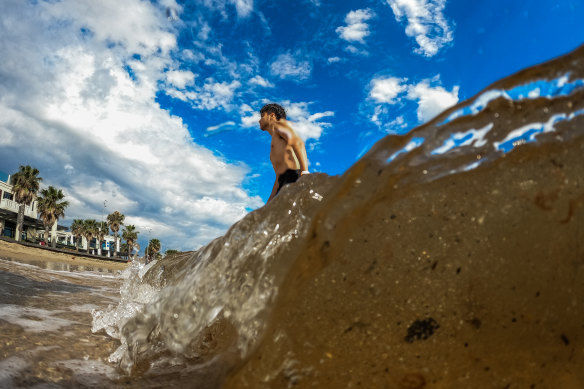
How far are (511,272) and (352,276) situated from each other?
57 centimetres

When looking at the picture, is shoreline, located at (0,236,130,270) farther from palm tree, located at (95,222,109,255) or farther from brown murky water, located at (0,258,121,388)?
brown murky water, located at (0,258,121,388)

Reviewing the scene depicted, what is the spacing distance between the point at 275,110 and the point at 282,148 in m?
0.69

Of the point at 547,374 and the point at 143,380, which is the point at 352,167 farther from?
the point at 143,380

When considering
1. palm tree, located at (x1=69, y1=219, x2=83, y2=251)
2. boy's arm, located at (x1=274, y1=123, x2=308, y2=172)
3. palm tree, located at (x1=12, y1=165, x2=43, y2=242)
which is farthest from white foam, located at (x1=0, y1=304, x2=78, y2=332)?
palm tree, located at (x1=69, y1=219, x2=83, y2=251)

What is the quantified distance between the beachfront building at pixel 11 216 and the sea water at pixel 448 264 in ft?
167

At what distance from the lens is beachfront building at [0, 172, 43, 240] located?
144 feet

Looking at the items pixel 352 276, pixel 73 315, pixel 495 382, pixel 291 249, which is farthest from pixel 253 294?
pixel 73 315

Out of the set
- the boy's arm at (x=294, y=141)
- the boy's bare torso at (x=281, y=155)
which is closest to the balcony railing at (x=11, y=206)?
the boy's bare torso at (x=281, y=155)

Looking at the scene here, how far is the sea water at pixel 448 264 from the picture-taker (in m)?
1.26

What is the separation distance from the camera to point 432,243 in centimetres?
135

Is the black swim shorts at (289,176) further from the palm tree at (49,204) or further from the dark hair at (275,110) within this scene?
the palm tree at (49,204)

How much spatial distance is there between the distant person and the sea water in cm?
270

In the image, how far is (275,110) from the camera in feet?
16.2

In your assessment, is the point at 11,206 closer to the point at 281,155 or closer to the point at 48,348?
the point at 281,155
